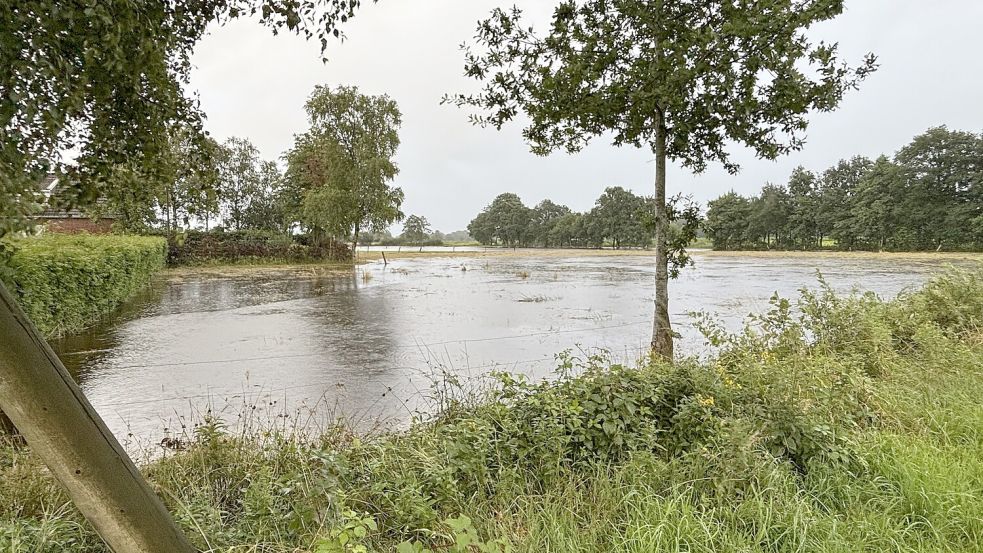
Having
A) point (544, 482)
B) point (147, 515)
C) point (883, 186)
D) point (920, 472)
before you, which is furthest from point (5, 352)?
point (883, 186)

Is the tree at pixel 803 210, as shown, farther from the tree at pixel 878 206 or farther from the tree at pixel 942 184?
the tree at pixel 942 184

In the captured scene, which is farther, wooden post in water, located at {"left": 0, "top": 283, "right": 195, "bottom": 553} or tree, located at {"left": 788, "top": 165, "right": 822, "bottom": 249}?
tree, located at {"left": 788, "top": 165, "right": 822, "bottom": 249}

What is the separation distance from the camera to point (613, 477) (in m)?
3.09

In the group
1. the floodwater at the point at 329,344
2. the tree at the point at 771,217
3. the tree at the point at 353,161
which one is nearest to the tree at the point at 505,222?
the tree at the point at 771,217

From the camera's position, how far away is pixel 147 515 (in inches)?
68.2

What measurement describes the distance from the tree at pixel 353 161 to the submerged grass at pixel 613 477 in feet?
99.5

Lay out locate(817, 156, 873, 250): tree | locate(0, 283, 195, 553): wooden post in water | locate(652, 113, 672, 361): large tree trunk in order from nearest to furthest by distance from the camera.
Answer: locate(0, 283, 195, 553): wooden post in water → locate(652, 113, 672, 361): large tree trunk → locate(817, 156, 873, 250): tree

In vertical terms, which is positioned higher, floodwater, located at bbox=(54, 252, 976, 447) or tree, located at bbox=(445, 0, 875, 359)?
tree, located at bbox=(445, 0, 875, 359)

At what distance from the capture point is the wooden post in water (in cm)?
145

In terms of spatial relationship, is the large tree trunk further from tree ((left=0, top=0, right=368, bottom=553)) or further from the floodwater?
tree ((left=0, top=0, right=368, bottom=553))

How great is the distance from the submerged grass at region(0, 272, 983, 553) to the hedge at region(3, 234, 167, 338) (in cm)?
391

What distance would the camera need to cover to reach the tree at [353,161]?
3259 centimetres

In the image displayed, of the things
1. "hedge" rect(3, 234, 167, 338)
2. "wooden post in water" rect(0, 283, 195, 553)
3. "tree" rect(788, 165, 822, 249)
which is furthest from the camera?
"tree" rect(788, 165, 822, 249)

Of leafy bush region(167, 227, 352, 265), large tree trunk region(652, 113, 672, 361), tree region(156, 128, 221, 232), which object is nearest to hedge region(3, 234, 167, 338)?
tree region(156, 128, 221, 232)
